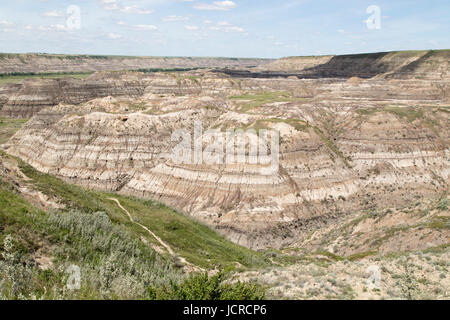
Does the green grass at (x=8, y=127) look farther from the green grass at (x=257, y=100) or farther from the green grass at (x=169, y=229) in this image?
the green grass at (x=169, y=229)

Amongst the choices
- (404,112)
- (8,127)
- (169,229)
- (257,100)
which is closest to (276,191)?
(169,229)

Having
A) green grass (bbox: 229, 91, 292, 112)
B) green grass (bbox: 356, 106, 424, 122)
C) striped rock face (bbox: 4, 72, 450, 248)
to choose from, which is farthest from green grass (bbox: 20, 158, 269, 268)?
green grass (bbox: 356, 106, 424, 122)

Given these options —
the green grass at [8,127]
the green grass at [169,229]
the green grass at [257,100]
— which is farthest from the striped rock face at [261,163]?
the green grass at [8,127]

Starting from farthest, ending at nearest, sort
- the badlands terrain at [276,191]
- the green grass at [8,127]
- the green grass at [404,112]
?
the green grass at [8,127] → the green grass at [404,112] → the badlands terrain at [276,191]

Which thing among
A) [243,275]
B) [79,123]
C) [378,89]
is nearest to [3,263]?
[243,275]
